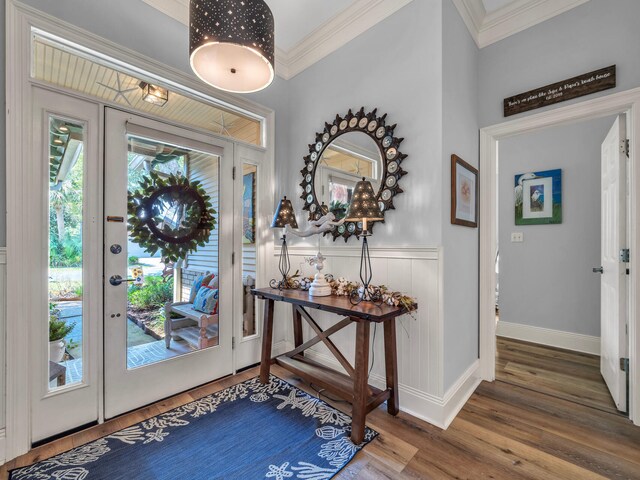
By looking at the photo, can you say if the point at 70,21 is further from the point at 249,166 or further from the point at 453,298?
the point at 453,298

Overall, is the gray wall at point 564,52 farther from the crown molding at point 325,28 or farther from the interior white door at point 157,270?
the interior white door at point 157,270

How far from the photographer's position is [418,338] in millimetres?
2066

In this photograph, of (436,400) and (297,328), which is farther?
(297,328)

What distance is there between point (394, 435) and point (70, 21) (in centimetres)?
321

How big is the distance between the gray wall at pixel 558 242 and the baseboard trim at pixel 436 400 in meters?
1.72

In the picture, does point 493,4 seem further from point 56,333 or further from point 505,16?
point 56,333

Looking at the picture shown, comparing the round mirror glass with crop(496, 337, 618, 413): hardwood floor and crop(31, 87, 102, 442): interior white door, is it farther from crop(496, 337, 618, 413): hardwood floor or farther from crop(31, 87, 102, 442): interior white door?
crop(496, 337, 618, 413): hardwood floor

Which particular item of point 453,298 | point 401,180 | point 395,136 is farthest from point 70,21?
point 453,298

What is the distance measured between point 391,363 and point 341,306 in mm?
555

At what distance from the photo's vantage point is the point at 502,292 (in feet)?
12.4

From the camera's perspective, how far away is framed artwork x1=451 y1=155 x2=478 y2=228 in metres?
2.10

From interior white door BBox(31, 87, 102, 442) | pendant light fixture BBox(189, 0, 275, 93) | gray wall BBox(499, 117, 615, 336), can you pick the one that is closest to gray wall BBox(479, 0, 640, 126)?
gray wall BBox(499, 117, 615, 336)

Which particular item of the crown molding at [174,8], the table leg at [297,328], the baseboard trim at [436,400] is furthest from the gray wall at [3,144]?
the baseboard trim at [436,400]

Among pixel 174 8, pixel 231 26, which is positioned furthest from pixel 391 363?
pixel 174 8
